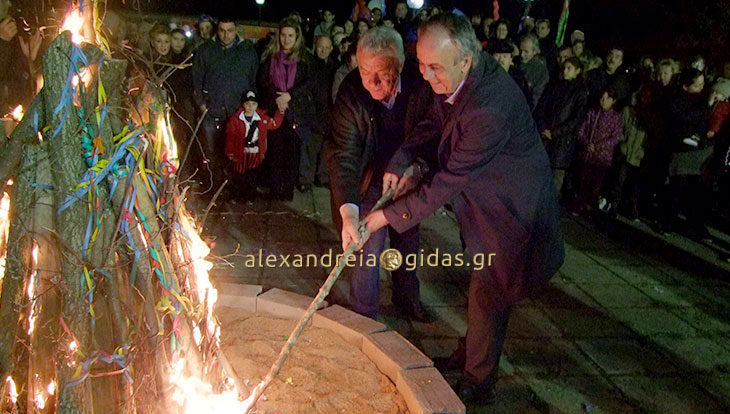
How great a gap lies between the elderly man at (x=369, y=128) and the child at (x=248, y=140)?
3.29 metres

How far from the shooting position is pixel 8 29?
20.7 feet

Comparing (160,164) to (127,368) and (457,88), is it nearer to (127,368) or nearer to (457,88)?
(127,368)

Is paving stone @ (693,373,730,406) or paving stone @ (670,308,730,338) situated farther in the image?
paving stone @ (670,308,730,338)

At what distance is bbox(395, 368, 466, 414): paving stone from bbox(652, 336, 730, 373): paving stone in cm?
231

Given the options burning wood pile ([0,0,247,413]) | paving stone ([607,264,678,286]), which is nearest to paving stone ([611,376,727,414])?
paving stone ([607,264,678,286])

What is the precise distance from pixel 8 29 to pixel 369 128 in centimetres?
474

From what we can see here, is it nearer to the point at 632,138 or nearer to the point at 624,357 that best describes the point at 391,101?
the point at 624,357

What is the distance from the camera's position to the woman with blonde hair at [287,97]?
7312mm

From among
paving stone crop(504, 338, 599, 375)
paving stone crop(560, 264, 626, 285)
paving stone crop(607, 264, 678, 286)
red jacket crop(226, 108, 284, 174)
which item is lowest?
paving stone crop(504, 338, 599, 375)

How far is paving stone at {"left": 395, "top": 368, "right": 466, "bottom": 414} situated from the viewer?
2951 mm

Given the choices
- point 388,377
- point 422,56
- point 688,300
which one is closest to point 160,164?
point 422,56

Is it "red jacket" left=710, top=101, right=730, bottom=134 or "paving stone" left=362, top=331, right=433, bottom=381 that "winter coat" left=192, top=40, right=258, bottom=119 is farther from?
"red jacket" left=710, top=101, right=730, bottom=134

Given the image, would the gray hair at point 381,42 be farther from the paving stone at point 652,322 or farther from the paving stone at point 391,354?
the paving stone at point 652,322

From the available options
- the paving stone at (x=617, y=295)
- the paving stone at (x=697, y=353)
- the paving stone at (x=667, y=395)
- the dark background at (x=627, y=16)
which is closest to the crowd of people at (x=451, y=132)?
the paving stone at (x=667, y=395)
